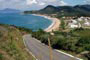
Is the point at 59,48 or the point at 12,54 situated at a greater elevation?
the point at 12,54

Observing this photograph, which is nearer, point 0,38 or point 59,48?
point 0,38

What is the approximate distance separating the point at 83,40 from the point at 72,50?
1827 mm

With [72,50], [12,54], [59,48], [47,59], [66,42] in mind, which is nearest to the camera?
[12,54]

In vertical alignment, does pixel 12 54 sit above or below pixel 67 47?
above

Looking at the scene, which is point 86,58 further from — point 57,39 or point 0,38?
point 57,39

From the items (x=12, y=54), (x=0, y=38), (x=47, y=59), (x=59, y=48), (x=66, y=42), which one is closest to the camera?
(x=12, y=54)

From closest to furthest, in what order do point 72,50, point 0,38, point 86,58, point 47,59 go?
1. point 0,38
2. point 86,58
3. point 47,59
4. point 72,50

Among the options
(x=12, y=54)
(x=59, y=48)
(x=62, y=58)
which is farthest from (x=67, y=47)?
(x=12, y=54)

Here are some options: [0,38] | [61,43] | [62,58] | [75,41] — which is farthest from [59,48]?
[0,38]

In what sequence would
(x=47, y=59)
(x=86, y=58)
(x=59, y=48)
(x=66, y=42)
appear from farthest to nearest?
(x=59, y=48)
(x=66, y=42)
(x=47, y=59)
(x=86, y=58)

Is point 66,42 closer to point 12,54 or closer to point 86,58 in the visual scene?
point 86,58

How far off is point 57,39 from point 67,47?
3286 millimetres

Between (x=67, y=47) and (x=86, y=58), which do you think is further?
(x=67, y=47)

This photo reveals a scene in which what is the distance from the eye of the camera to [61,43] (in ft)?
97.6
